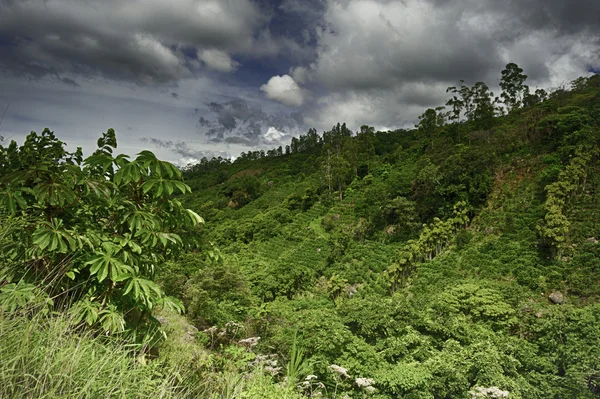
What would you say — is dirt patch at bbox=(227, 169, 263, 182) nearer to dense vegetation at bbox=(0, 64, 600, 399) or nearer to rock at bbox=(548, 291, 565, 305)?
dense vegetation at bbox=(0, 64, 600, 399)

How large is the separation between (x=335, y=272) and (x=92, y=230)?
24.0 metres

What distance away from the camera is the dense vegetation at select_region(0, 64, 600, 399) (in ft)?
7.52

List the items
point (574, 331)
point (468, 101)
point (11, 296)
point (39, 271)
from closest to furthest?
point (11, 296) < point (39, 271) < point (574, 331) < point (468, 101)

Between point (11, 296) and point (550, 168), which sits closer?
point (11, 296)

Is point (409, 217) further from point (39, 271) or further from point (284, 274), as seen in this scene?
point (39, 271)

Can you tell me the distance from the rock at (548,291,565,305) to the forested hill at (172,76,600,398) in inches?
2.0

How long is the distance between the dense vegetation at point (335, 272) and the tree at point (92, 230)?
0.02 m

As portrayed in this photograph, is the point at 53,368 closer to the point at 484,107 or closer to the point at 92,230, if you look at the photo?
the point at 92,230

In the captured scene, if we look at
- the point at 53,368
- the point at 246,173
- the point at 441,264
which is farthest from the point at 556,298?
the point at 246,173

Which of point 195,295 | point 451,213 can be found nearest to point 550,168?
point 451,213

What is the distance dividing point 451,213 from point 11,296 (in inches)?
1095

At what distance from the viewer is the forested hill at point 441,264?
876 centimetres

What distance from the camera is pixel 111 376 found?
2002 millimetres

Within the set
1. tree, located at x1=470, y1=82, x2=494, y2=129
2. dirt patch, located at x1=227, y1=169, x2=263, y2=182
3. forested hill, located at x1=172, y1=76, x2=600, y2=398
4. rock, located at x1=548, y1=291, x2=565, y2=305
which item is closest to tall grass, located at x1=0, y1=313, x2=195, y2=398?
forested hill, located at x1=172, y1=76, x2=600, y2=398
